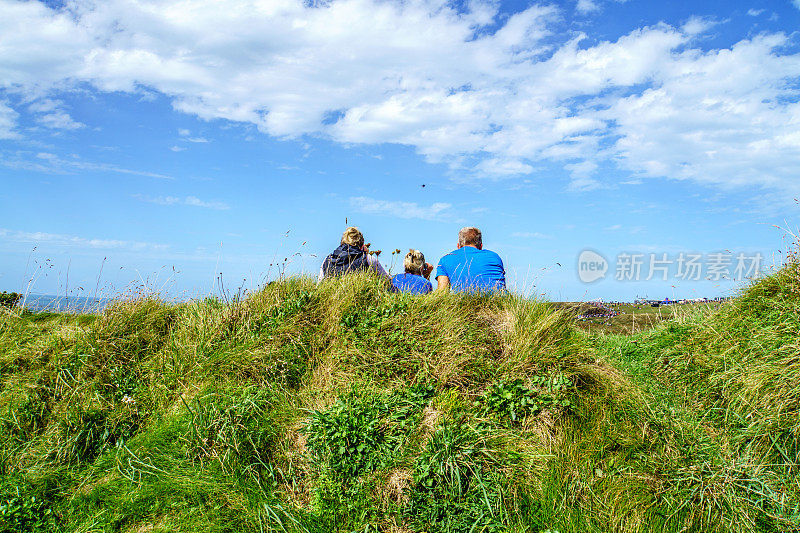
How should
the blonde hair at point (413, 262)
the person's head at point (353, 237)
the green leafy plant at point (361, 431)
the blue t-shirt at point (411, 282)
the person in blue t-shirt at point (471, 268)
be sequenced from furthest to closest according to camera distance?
the blonde hair at point (413, 262) → the person's head at point (353, 237) → the blue t-shirt at point (411, 282) → the person in blue t-shirt at point (471, 268) → the green leafy plant at point (361, 431)

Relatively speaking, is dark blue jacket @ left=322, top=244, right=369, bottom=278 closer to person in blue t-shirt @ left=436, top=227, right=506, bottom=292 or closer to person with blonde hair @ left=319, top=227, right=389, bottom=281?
person with blonde hair @ left=319, top=227, right=389, bottom=281

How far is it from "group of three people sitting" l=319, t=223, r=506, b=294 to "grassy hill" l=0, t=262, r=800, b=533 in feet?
3.42

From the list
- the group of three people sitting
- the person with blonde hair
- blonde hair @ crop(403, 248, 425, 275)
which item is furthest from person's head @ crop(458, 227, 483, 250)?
the person with blonde hair

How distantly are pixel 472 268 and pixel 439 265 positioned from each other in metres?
0.55

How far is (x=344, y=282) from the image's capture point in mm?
6293

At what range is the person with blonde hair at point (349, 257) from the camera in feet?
24.9

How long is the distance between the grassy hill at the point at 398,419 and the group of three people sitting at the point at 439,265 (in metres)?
1.04

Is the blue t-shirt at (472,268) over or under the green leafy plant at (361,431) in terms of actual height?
over

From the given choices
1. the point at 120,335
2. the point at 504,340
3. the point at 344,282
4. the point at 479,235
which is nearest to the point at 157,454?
the point at 120,335

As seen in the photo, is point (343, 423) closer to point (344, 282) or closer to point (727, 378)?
point (344, 282)

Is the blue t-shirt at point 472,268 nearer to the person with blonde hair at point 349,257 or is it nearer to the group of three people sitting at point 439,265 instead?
the group of three people sitting at point 439,265

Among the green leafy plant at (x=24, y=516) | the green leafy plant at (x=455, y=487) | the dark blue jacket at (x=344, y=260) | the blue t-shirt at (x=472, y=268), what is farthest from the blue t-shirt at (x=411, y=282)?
the green leafy plant at (x=24, y=516)

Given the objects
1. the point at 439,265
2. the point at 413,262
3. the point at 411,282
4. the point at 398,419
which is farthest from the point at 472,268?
the point at 398,419

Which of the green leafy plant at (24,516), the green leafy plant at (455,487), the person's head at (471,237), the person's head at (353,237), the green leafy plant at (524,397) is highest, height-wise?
the person's head at (471,237)
